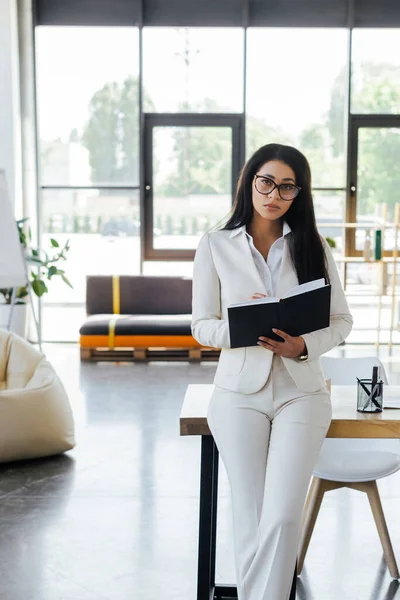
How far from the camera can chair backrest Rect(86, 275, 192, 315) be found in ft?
26.8

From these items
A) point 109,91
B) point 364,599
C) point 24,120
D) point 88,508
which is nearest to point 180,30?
point 109,91

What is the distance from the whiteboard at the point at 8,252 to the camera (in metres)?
6.41

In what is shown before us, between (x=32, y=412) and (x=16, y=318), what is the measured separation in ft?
11.9

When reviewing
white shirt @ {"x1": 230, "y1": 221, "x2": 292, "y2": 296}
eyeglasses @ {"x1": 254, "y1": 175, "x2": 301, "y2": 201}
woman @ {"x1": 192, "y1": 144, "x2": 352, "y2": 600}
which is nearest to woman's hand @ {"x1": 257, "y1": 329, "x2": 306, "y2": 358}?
woman @ {"x1": 192, "y1": 144, "x2": 352, "y2": 600}

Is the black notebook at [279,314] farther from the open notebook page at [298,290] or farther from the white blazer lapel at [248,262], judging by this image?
the white blazer lapel at [248,262]

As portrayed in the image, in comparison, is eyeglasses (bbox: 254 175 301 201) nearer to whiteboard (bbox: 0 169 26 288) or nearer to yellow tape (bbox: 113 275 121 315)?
whiteboard (bbox: 0 169 26 288)

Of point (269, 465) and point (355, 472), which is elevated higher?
point (269, 465)

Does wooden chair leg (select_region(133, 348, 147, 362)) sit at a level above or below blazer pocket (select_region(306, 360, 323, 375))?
below

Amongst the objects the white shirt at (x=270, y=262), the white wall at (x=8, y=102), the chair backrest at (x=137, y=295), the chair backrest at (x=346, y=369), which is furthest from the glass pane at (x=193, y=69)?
the white shirt at (x=270, y=262)

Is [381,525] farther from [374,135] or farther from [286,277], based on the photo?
[374,135]

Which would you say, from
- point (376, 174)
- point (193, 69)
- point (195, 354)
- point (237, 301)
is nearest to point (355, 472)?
point (237, 301)

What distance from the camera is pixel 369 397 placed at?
99.1 inches

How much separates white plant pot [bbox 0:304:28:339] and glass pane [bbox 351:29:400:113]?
399 cm

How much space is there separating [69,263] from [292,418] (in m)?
6.51
